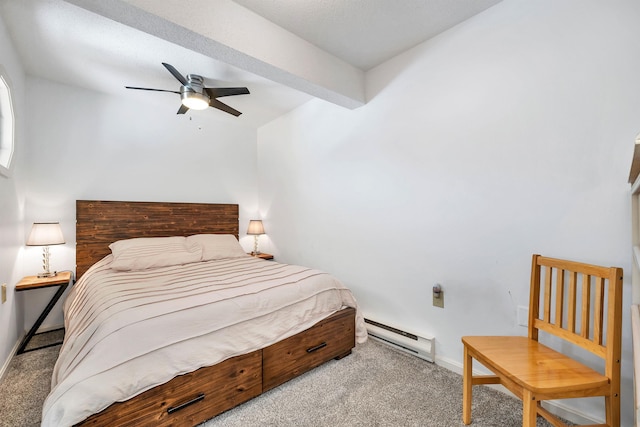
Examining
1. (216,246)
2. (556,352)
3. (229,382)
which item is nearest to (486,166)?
(556,352)

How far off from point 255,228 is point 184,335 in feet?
8.28

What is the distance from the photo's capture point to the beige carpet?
159cm

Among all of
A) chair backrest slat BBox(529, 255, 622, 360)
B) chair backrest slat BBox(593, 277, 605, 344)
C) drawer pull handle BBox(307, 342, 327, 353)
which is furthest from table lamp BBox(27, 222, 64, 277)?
chair backrest slat BBox(593, 277, 605, 344)

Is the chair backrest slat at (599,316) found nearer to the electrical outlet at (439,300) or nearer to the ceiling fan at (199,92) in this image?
the electrical outlet at (439,300)

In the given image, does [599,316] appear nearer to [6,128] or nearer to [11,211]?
[11,211]

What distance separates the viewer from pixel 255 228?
13.1 feet

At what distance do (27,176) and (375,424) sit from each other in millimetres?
3661

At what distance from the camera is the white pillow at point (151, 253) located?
262 cm

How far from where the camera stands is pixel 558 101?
1652mm

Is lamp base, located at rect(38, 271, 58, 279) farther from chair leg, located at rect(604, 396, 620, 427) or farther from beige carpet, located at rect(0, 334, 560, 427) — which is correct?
chair leg, located at rect(604, 396, 620, 427)

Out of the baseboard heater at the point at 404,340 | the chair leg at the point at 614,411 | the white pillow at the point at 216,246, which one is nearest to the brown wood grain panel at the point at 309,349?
the baseboard heater at the point at 404,340

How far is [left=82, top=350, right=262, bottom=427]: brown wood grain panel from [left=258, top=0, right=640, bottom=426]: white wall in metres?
1.37

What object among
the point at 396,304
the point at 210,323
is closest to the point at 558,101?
the point at 396,304

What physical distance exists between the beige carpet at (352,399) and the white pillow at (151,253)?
0.91m
